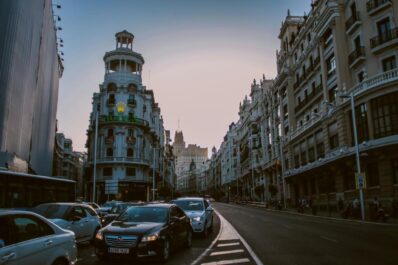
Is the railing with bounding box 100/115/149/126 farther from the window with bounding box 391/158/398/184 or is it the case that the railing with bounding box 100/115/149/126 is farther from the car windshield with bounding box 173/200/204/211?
the car windshield with bounding box 173/200/204/211

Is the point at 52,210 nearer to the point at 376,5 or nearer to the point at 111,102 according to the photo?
the point at 376,5

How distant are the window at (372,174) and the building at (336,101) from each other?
0.08 metres

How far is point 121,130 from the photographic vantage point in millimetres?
63125

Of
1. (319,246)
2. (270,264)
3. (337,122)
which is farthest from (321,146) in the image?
(270,264)

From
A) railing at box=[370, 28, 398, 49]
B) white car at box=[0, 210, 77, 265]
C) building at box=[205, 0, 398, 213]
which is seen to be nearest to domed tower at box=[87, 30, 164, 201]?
building at box=[205, 0, 398, 213]

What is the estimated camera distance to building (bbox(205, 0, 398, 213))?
28562mm

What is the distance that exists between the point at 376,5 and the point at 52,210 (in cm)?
3083

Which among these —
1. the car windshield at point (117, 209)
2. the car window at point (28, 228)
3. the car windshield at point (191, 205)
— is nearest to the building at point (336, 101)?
the car windshield at point (191, 205)

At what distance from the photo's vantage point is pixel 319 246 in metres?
12.4

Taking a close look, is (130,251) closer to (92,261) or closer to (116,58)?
(92,261)

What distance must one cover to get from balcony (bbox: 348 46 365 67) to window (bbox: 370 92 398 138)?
4.80 metres

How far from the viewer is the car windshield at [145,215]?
34.4 ft

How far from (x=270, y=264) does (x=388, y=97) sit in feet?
77.6

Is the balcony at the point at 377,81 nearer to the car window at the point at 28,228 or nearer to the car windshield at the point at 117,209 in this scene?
the car windshield at the point at 117,209
